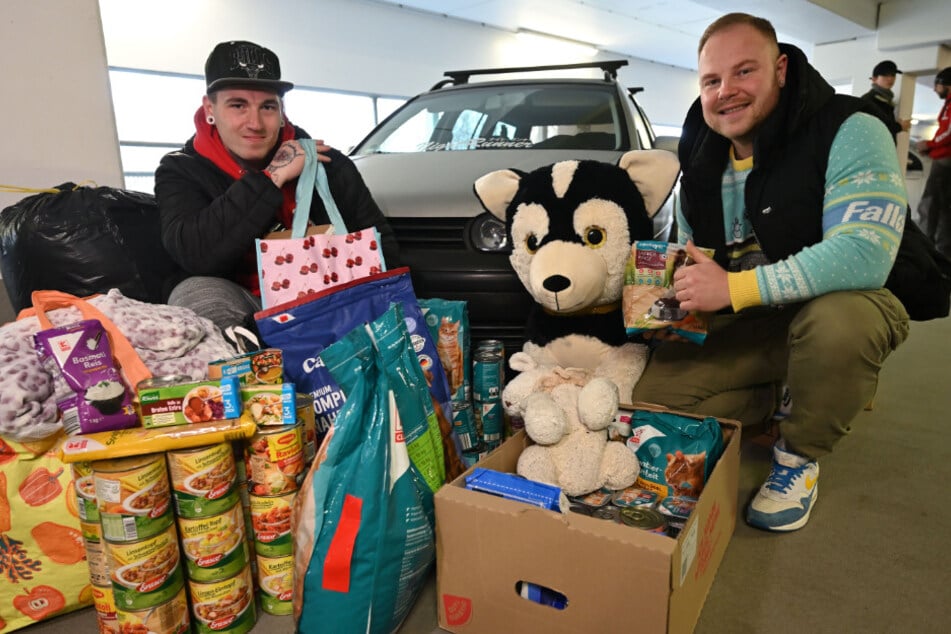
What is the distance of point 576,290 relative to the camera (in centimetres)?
149

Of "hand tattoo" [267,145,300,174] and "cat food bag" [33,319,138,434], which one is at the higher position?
"hand tattoo" [267,145,300,174]

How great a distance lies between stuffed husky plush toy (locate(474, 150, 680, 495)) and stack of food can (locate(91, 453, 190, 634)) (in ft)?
2.45

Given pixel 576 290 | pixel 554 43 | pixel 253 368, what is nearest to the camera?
pixel 253 368

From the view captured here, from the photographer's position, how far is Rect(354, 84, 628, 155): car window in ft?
8.39

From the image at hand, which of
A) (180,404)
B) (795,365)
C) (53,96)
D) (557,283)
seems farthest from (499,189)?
(53,96)

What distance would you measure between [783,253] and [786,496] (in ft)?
1.99

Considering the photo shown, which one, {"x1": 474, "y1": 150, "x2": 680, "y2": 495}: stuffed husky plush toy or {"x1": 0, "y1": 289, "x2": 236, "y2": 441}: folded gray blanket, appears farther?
{"x1": 474, "y1": 150, "x2": 680, "y2": 495}: stuffed husky plush toy

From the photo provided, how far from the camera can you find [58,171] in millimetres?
2158

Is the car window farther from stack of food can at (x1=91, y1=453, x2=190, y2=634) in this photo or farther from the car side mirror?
stack of food can at (x1=91, y1=453, x2=190, y2=634)

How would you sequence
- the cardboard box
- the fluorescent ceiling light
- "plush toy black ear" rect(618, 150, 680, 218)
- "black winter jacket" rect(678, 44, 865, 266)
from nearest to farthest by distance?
the cardboard box → "black winter jacket" rect(678, 44, 865, 266) → "plush toy black ear" rect(618, 150, 680, 218) → the fluorescent ceiling light

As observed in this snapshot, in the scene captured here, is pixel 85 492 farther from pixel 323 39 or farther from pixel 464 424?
pixel 323 39

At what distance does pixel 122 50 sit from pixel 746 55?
596 cm

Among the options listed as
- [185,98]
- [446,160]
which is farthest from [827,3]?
[185,98]

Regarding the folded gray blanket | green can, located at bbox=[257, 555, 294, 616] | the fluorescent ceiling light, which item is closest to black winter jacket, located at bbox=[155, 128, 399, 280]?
the folded gray blanket
